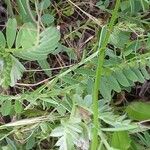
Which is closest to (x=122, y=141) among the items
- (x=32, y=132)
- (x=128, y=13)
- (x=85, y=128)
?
(x=85, y=128)

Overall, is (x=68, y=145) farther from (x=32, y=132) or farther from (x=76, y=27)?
(x=76, y=27)

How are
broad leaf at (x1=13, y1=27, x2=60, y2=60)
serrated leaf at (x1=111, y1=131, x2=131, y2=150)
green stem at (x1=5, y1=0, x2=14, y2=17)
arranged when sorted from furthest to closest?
green stem at (x1=5, y1=0, x2=14, y2=17) → serrated leaf at (x1=111, y1=131, x2=131, y2=150) → broad leaf at (x1=13, y1=27, x2=60, y2=60)

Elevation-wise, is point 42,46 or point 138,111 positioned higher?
point 42,46

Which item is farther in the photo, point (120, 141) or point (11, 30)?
point (120, 141)

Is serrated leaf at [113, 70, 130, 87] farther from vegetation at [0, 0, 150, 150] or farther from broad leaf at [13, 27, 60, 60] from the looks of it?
broad leaf at [13, 27, 60, 60]

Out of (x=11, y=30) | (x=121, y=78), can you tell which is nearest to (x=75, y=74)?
(x=121, y=78)

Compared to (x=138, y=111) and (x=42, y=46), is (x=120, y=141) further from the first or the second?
(x=42, y=46)

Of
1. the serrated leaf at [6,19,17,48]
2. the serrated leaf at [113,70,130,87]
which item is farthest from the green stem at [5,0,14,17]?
the serrated leaf at [113,70,130,87]
